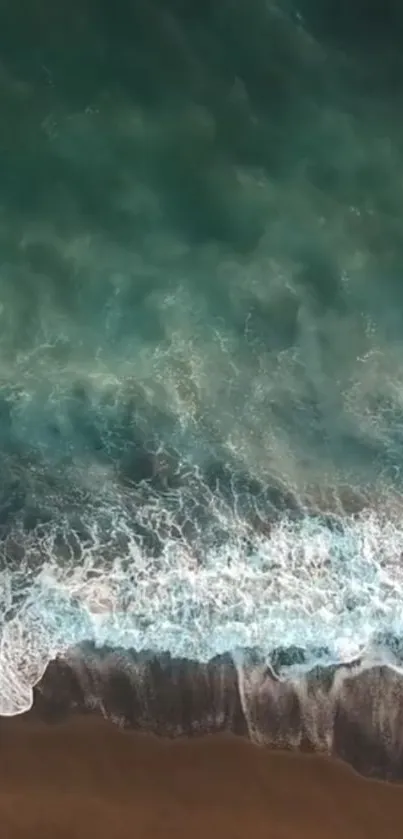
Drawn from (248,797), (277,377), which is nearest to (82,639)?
(248,797)

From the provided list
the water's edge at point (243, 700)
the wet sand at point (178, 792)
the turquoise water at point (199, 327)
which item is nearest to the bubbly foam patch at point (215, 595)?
the turquoise water at point (199, 327)

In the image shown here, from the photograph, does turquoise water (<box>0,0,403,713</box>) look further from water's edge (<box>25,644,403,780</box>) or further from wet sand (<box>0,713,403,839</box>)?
wet sand (<box>0,713,403,839</box>)

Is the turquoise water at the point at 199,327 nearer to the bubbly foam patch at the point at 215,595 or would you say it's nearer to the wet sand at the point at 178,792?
the bubbly foam patch at the point at 215,595

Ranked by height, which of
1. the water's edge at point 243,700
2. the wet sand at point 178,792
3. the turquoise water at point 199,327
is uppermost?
the turquoise water at point 199,327

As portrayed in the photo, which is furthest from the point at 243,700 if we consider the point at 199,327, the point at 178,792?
the point at 199,327

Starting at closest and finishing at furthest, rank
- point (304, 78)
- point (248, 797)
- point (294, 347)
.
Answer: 1. point (248, 797)
2. point (294, 347)
3. point (304, 78)

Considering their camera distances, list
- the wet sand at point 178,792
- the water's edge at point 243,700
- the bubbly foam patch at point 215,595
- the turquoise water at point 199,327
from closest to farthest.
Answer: the wet sand at point 178,792, the water's edge at point 243,700, the bubbly foam patch at point 215,595, the turquoise water at point 199,327

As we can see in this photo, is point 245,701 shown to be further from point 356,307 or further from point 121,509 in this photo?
point 356,307
